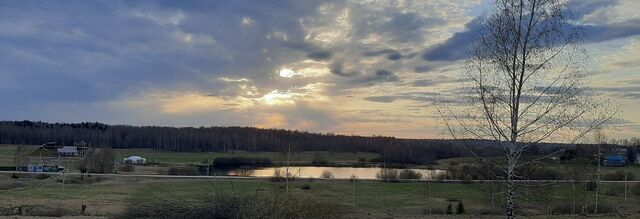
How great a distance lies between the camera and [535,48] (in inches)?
519

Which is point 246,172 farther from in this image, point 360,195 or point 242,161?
point 242,161

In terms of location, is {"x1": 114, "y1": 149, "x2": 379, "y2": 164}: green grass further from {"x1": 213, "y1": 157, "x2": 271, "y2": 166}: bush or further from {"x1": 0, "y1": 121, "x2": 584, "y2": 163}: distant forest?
{"x1": 0, "y1": 121, "x2": 584, "y2": 163}: distant forest

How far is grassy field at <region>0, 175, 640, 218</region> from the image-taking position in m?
29.2

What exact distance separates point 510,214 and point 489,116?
2.32 meters

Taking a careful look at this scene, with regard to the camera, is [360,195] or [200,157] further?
[200,157]

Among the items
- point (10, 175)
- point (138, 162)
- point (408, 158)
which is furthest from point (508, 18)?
point (408, 158)

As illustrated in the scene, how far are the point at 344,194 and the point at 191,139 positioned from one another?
13304 cm

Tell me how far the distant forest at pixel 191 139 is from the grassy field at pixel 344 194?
9003cm

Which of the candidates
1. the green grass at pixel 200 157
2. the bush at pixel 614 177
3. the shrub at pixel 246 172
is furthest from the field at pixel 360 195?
the green grass at pixel 200 157

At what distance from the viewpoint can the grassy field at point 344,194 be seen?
29.2 m

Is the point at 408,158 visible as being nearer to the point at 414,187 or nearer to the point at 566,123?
the point at 414,187

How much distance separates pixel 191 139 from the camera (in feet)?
549

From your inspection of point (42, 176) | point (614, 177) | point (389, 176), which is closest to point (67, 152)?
point (42, 176)

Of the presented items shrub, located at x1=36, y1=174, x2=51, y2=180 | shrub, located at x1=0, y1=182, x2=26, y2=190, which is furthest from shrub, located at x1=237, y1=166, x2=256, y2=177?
shrub, located at x1=0, y1=182, x2=26, y2=190
